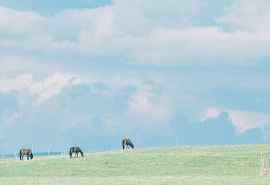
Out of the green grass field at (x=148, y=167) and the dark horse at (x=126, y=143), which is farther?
the dark horse at (x=126, y=143)

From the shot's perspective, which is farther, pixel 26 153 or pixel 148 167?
pixel 26 153

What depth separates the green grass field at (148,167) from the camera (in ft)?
216

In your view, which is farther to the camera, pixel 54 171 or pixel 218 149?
pixel 218 149

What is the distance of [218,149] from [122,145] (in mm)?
11010

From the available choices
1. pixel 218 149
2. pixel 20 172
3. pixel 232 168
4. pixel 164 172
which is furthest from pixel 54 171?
pixel 218 149

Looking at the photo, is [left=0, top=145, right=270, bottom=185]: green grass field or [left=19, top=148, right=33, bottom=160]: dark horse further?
[left=19, top=148, right=33, bottom=160]: dark horse

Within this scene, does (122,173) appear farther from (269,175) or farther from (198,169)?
(269,175)

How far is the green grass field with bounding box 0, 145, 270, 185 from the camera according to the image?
6581cm

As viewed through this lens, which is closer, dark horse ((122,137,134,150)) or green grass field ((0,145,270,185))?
green grass field ((0,145,270,185))

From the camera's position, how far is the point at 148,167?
262 ft

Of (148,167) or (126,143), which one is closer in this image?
(148,167)

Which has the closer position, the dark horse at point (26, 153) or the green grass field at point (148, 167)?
the green grass field at point (148, 167)

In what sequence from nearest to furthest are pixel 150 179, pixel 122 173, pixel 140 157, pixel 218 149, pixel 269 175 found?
pixel 150 179 → pixel 269 175 → pixel 122 173 → pixel 140 157 → pixel 218 149

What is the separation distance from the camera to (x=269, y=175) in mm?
68562
